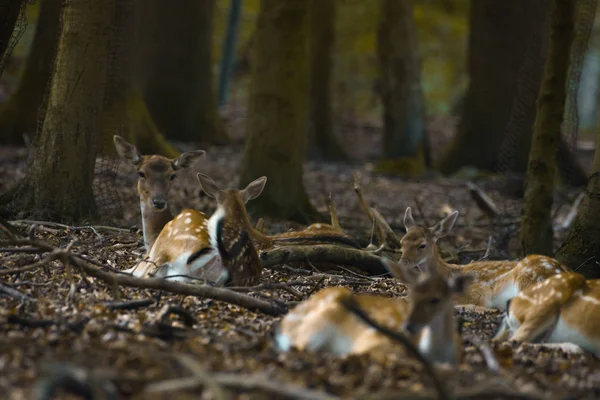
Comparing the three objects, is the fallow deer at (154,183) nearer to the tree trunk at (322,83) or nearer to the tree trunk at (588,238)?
the tree trunk at (588,238)

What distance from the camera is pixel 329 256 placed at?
7941 millimetres

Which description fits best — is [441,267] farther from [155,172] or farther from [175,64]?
[175,64]

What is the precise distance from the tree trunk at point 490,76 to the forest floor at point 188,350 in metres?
8.93

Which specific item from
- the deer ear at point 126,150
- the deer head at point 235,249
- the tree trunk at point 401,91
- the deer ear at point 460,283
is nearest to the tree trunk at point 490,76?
the tree trunk at point 401,91

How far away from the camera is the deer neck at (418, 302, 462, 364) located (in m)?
4.94

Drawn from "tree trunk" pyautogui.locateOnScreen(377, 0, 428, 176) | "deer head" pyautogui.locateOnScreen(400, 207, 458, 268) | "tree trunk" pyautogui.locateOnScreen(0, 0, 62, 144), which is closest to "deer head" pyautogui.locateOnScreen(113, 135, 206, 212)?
"deer head" pyautogui.locateOnScreen(400, 207, 458, 268)

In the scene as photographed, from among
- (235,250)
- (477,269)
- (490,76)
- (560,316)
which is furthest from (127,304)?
(490,76)

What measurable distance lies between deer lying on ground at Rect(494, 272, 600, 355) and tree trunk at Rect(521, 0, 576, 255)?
2.58 meters

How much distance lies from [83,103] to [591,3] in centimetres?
455

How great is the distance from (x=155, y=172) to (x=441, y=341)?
3699 mm

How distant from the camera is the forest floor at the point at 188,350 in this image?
3.98 metres

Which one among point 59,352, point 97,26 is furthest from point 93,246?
point 59,352

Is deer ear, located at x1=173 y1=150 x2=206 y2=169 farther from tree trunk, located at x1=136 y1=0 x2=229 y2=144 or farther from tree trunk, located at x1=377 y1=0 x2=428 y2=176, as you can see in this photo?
tree trunk, located at x1=377 y1=0 x2=428 y2=176

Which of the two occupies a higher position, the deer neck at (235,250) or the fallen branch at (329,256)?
the deer neck at (235,250)
